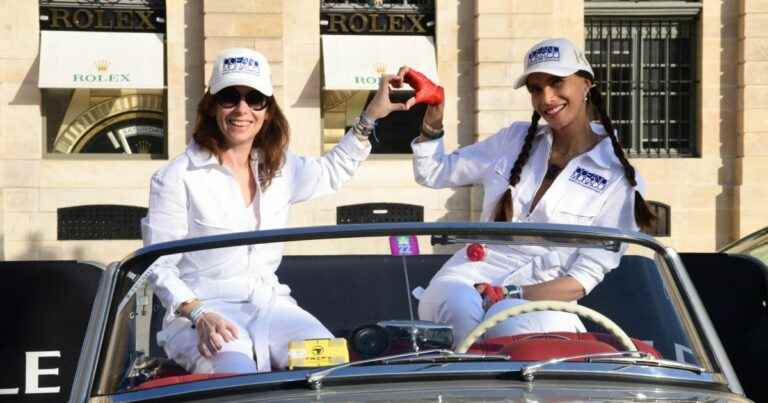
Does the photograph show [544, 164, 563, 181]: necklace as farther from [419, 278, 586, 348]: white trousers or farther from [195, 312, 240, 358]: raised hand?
[195, 312, 240, 358]: raised hand

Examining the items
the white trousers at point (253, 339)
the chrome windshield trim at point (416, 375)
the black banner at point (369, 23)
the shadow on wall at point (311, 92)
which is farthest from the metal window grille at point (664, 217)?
the chrome windshield trim at point (416, 375)

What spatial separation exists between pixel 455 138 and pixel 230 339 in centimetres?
1445

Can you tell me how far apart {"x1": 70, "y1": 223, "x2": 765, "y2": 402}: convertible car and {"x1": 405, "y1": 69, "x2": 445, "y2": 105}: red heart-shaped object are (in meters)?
1.29

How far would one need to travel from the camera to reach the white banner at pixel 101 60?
16938 millimetres

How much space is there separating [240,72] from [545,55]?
44.1 inches

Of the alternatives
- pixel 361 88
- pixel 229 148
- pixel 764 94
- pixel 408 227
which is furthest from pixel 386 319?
pixel 764 94

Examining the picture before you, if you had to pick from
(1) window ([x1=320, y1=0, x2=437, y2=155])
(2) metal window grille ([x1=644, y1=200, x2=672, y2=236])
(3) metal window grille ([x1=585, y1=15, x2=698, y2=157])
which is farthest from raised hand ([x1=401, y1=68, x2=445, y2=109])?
(2) metal window grille ([x1=644, y1=200, x2=672, y2=236])

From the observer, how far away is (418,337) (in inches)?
132

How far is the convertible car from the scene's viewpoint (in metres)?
3.12

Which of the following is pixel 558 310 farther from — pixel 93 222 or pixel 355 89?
pixel 93 222

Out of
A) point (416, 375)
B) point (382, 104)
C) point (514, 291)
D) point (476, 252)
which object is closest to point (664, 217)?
point (382, 104)

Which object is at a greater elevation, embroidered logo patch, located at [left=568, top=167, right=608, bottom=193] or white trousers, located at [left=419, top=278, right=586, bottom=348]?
embroidered logo patch, located at [left=568, top=167, right=608, bottom=193]

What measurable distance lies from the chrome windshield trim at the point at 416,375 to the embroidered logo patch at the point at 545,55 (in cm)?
188

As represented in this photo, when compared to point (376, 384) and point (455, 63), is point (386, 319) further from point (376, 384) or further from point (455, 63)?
point (455, 63)
